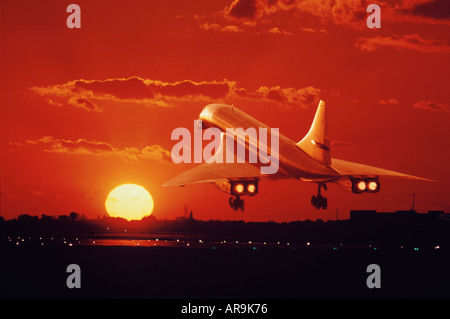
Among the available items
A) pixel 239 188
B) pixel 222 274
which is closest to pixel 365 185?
pixel 239 188

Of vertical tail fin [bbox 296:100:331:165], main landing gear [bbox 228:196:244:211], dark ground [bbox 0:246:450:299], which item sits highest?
vertical tail fin [bbox 296:100:331:165]

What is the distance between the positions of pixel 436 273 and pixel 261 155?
20.9 m

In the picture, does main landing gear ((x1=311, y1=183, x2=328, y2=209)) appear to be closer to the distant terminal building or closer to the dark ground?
the dark ground

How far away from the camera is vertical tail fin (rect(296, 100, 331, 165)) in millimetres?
61844

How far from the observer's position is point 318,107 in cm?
6550

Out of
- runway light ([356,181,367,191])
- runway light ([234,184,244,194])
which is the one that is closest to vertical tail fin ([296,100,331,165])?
runway light ([356,181,367,191])

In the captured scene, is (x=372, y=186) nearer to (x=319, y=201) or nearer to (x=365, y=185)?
(x=365, y=185)

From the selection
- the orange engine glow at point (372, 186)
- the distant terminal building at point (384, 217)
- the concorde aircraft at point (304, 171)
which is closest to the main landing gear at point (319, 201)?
the concorde aircraft at point (304, 171)

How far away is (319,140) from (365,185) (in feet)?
16.6

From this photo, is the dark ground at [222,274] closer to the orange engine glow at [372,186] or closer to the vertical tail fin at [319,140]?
the orange engine glow at [372,186]

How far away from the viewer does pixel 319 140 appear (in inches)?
2458

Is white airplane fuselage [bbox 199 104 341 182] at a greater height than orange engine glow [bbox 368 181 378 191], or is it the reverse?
white airplane fuselage [bbox 199 104 341 182]
